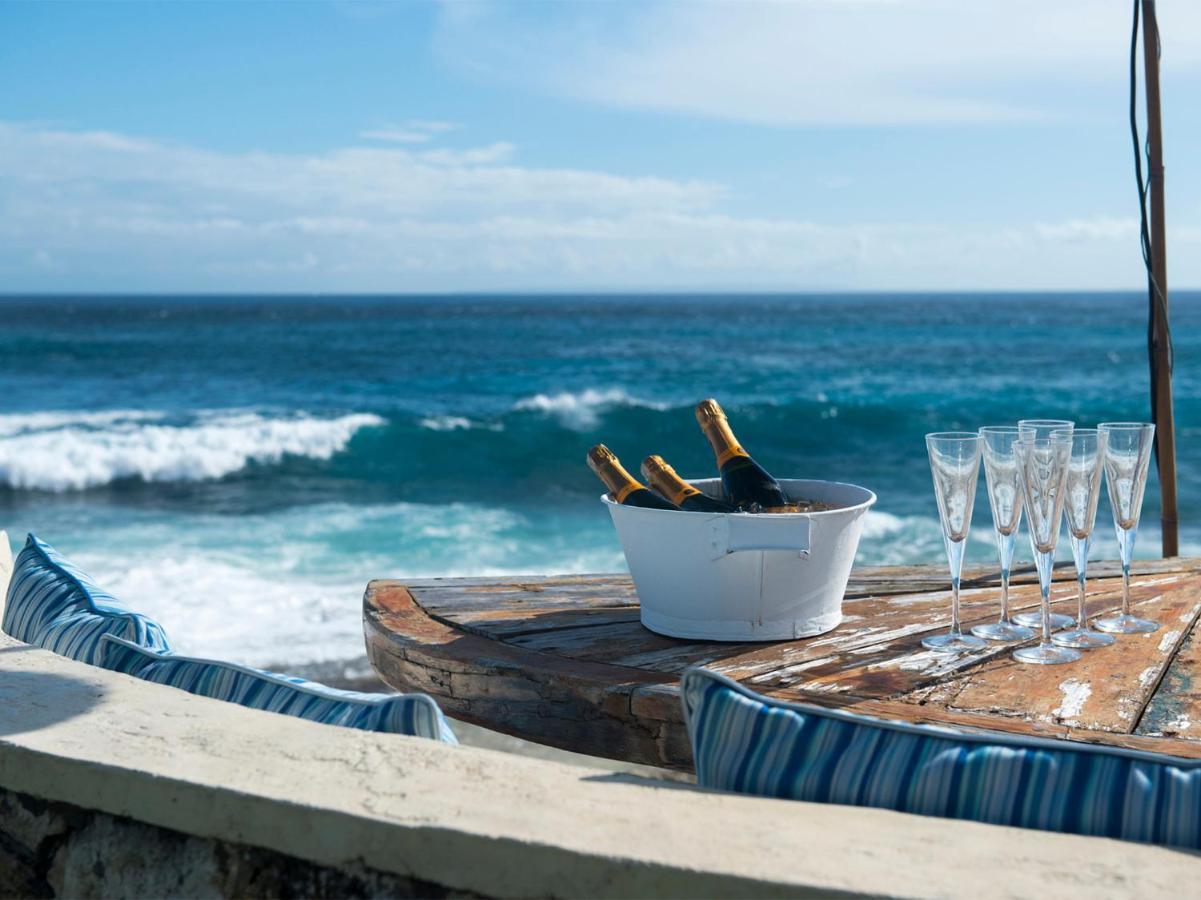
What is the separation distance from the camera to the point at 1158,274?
7.67 ft

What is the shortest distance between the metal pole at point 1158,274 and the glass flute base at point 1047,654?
3.08ft

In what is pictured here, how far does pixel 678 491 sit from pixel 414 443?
9874mm

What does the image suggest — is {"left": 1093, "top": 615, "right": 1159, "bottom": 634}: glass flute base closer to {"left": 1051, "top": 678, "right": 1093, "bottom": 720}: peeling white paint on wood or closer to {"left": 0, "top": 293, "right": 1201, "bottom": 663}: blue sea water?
{"left": 1051, "top": 678, "right": 1093, "bottom": 720}: peeling white paint on wood

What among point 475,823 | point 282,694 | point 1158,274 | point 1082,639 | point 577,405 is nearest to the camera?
point 475,823

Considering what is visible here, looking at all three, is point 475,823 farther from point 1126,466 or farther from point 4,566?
point 4,566

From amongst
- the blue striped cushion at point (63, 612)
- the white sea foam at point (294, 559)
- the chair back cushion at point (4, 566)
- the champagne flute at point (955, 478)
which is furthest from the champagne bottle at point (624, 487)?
the white sea foam at point (294, 559)

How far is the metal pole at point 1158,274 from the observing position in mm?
2299

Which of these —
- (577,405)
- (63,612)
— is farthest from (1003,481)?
(577,405)

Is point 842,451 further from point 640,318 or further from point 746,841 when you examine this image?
point 640,318

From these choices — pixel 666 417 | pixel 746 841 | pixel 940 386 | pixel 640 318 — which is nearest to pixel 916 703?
pixel 746 841

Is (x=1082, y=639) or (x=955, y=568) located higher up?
(x=955, y=568)

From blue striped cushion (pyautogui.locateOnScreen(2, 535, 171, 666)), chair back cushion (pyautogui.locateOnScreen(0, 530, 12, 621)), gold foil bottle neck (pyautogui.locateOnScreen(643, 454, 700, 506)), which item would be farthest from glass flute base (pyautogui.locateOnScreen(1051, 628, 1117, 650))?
chair back cushion (pyautogui.locateOnScreen(0, 530, 12, 621))

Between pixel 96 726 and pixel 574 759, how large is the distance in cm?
302

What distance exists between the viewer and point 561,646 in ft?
5.15
